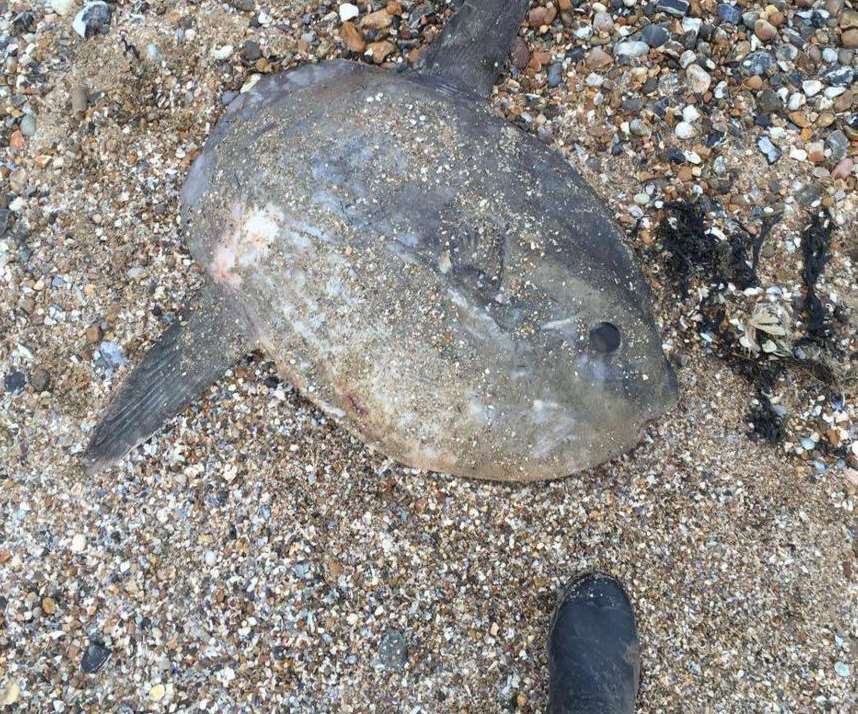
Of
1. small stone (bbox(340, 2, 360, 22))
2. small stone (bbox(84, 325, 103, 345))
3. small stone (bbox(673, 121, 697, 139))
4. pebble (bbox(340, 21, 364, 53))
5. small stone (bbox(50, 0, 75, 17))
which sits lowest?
small stone (bbox(673, 121, 697, 139))

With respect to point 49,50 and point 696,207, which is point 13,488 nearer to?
point 49,50

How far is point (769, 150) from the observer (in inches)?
136

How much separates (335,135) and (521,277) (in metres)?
1.02

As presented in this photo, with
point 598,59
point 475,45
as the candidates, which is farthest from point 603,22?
point 475,45

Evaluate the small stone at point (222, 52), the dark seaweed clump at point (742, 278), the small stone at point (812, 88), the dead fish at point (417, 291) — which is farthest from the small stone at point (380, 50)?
the small stone at point (812, 88)

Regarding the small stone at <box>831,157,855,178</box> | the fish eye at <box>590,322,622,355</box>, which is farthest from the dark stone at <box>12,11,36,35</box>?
the small stone at <box>831,157,855,178</box>

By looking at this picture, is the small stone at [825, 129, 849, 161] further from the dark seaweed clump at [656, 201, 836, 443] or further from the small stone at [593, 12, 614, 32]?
the small stone at [593, 12, 614, 32]

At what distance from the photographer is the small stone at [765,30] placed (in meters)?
3.50

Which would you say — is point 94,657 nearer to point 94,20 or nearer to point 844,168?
point 94,20

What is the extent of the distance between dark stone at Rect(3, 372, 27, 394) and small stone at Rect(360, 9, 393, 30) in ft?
7.88

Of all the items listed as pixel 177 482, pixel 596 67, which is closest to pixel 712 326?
pixel 596 67

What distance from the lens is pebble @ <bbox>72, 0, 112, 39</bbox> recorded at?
3688 millimetres

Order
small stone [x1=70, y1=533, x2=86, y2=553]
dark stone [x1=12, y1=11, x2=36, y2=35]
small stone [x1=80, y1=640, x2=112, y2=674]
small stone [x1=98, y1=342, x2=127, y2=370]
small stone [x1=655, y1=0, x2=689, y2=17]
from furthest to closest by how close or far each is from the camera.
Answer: dark stone [x1=12, y1=11, x2=36, y2=35], small stone [x1=655, y1=0, x2=689, y2=17], small stone [x1=98, y1=342, x2=127, y2=370], small stone [x1=70, y1=533, x2=86, y2=553], small stone [x1=80, y1=640, x2=112, y2=674]

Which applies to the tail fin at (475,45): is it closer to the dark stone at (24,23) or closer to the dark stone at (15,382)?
the dark stone at (24,23)
